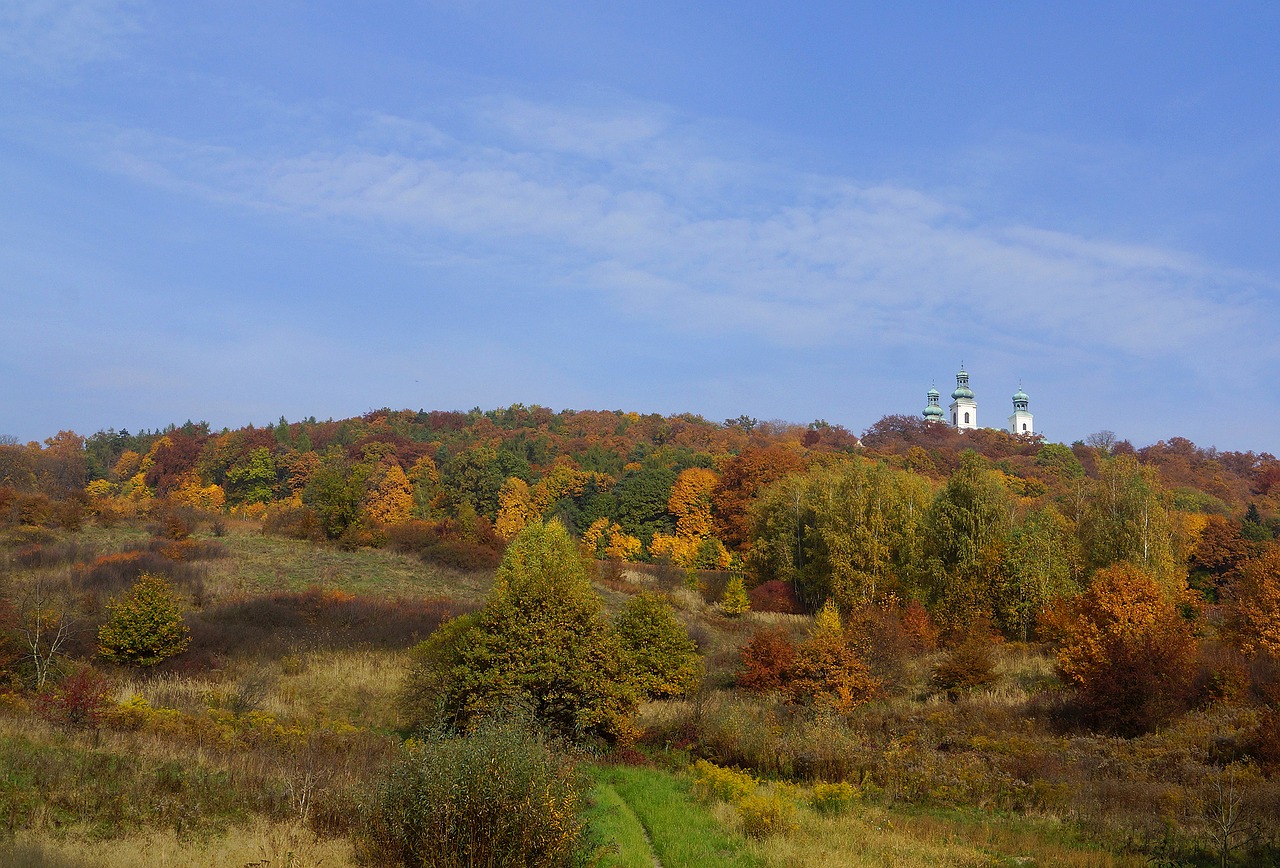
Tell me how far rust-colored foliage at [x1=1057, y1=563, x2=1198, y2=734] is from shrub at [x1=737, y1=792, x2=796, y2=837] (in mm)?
13006

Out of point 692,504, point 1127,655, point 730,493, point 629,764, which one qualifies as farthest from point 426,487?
point 1127,655

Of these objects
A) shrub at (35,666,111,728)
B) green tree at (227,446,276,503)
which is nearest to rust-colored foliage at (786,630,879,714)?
shrub at (35,666,111,728)

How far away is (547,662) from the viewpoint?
816 inches

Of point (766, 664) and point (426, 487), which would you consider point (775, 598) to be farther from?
point (426, 487)

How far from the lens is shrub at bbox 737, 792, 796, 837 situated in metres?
12.4

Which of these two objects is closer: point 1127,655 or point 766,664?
point 1127,655

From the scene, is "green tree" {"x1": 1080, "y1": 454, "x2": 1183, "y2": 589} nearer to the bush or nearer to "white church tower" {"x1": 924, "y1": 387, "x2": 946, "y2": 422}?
the bush

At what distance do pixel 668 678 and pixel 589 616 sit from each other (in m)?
5.33

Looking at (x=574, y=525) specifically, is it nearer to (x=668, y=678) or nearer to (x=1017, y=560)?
(x=1017, y=560)

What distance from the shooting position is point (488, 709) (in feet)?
66.4

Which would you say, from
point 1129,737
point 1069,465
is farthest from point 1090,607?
point 1069,465

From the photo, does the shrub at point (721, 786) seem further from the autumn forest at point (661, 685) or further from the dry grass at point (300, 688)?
the dry grass at point (300, 688)

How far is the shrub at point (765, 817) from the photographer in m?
12.4

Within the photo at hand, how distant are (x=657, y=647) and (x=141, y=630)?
46.6 ft
